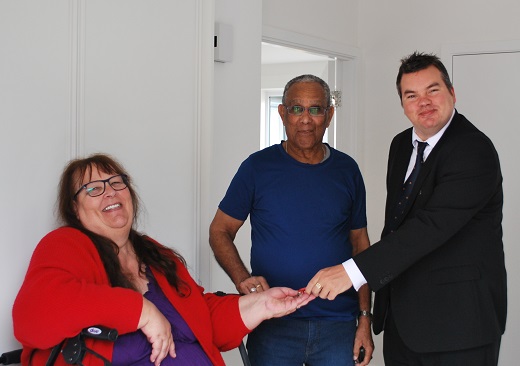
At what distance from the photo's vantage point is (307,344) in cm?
241

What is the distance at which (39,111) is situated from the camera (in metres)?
2.47

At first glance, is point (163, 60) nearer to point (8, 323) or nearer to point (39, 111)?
point (39, 111)

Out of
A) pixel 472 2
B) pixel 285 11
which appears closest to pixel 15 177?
pixel 285 11

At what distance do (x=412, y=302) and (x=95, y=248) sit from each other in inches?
40.6

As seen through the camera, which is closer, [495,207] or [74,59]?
[495,207]

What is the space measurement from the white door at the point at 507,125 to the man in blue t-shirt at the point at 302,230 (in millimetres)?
2235

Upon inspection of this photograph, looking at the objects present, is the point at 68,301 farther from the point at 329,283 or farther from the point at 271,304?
the point at 329,283

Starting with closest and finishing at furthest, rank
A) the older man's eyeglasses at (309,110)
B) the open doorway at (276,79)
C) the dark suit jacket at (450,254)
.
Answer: the dark suit jacket at (450,254) < the older man's eyeglasses at (309,110) < the open doorway at (276,79)

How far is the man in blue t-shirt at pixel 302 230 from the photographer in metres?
2.43

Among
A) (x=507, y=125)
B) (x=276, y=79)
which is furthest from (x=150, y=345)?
(x=276, y=79)

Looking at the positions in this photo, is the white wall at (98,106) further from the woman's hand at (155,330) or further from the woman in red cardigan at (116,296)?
the woman's hand at (155,330)

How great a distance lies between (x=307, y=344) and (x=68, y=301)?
858 millimetres

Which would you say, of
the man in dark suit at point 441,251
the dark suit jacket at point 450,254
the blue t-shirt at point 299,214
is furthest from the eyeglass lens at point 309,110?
the dark suit jacket at point 450,254

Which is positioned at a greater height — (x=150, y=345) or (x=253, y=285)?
(x=253, y=285)
